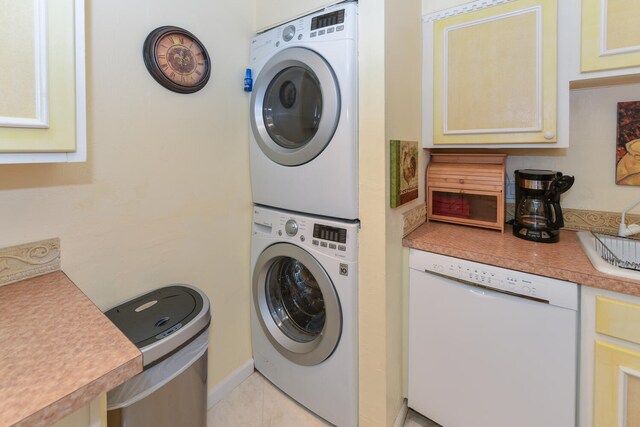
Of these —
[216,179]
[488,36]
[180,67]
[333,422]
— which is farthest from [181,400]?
[488,36]

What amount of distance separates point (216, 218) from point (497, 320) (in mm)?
1338

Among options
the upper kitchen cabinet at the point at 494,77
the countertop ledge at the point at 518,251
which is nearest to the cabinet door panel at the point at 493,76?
the upper kitchen cabinet at the point at 494,77

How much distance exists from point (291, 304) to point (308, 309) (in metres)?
0.11

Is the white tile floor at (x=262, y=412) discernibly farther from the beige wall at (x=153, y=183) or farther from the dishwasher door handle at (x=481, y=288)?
the dishwasher door handle at (x=481, y=288)

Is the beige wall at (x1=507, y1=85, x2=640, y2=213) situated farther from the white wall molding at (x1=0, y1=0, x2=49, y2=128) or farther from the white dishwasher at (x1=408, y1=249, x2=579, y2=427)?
the white wall molding at (x1=0, y1=0, x2=49, y2=128)

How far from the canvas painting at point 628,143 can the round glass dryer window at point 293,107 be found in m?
1.39

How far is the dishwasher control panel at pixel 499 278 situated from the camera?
1059 millimetres

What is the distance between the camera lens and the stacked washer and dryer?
1.27 meters

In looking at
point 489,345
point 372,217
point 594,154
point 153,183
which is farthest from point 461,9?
point 153,183

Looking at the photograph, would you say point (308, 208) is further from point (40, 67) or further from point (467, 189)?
point (40, 67)

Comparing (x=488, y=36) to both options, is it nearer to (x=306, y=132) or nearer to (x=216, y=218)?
(x=306, y=132)

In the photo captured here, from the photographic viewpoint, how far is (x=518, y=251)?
125cm

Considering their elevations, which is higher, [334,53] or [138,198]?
[334,53]

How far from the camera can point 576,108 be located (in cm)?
150
